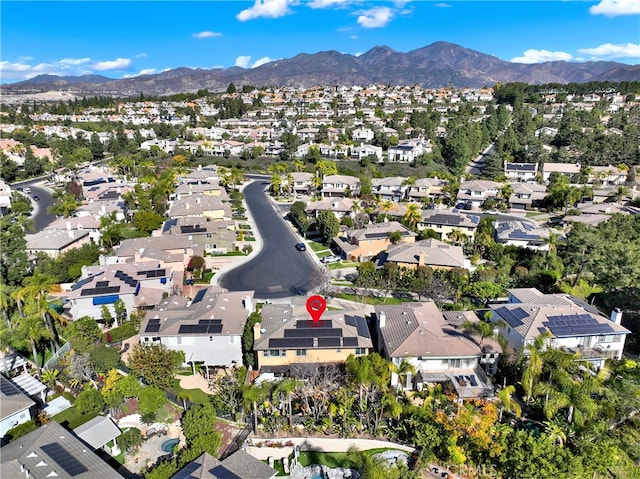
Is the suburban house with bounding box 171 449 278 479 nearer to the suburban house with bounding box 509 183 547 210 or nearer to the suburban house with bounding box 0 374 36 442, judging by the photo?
the suburban house with bounding box 0 374 36 442

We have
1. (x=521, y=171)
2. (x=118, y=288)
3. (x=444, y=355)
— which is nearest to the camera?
(x=444, y=355)

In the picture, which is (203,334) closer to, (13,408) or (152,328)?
(152,328)

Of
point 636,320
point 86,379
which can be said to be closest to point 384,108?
point 636,320

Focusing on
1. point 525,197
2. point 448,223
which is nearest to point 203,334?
point 448,223

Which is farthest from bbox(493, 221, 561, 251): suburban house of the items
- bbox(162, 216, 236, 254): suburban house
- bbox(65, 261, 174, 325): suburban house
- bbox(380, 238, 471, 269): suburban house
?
bbox(65, 261, 174, 325): suburban house

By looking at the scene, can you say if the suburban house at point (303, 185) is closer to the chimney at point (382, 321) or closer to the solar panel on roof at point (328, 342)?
the chimney at point (382, 321)

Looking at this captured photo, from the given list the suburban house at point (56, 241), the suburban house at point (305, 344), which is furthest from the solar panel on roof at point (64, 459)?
the suburban house at point (56, 241)

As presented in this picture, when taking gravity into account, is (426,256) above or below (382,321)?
above

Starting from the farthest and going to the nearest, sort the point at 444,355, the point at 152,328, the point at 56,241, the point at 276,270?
the point at 56,241
the point at 276,270
the point at 152,328
the point at 444,355
